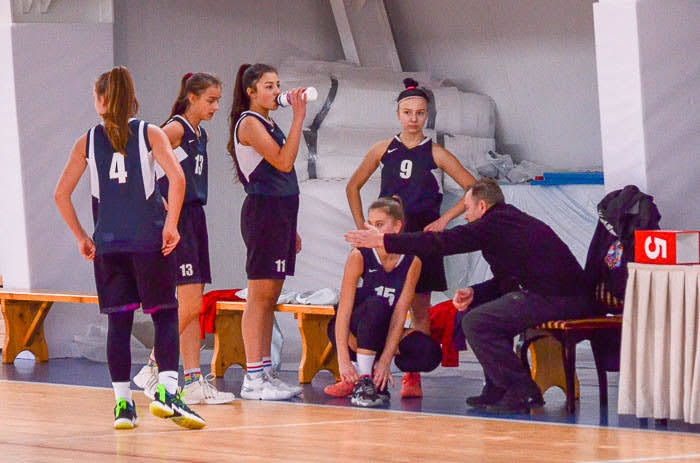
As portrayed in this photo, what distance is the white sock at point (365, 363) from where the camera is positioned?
18.7 ft

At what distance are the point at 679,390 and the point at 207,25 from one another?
5412 mm

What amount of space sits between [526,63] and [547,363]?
12.3ft

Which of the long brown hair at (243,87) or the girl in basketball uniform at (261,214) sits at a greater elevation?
the long brown hair at (243,87)

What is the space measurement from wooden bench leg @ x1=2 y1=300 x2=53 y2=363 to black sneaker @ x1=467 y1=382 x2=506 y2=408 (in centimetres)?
349

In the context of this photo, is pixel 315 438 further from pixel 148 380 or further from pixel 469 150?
pixel 469 150

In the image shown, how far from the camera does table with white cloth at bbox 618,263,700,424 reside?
15.5 ft

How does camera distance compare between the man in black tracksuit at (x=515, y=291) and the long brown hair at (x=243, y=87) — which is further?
the long brown hair at (x=243, y=87)

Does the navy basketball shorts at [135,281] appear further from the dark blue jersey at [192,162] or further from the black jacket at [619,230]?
the black jacket at [619,230]

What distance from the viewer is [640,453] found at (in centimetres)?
414

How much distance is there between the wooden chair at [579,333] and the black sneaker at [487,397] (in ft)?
0.79

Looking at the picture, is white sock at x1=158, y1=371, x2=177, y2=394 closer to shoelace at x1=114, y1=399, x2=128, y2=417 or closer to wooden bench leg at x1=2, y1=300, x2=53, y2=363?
shoelace at x1=114, y1=399, x2=128, y2=417

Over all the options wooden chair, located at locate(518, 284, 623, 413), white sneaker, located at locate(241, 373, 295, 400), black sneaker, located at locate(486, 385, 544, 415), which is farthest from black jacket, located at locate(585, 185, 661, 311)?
white sneaker, located at locate(241, 373, 295, 400)

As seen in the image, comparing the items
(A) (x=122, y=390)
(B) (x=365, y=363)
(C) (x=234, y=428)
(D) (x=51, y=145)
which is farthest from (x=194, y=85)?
(D) (x=51, y=145)

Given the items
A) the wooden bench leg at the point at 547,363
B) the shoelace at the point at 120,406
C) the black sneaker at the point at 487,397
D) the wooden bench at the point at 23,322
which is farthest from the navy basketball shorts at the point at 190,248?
the wooden bench at the point at 23,322
